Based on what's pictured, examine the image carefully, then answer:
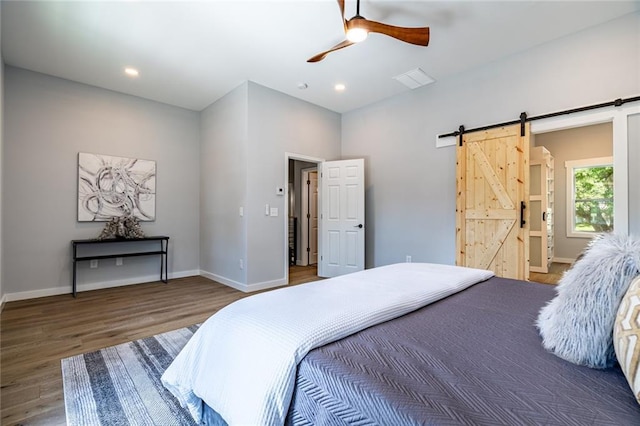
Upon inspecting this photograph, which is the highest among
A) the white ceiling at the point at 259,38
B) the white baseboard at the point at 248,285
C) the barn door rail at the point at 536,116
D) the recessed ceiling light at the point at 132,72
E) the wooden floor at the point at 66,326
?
the white ceiling at the point at 259,38

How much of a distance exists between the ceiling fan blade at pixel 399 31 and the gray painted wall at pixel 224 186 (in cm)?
219

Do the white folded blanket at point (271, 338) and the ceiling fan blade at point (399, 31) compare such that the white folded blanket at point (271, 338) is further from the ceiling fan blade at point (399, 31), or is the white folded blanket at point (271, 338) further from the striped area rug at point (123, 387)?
the ceiling fan blade at point (399, 31)

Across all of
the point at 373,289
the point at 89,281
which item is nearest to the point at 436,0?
the point at 373,289

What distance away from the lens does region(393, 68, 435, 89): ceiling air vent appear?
3.85 m

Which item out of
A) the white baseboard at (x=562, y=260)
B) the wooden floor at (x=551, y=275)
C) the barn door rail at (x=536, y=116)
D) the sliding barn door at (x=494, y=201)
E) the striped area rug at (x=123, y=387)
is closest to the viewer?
the striped area rug at (x=123, y=387)

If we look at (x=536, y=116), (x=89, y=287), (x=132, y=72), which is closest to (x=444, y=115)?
(x=536, y=116)

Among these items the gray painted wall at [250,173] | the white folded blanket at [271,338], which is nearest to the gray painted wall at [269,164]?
the gray painted wall at [250,173]

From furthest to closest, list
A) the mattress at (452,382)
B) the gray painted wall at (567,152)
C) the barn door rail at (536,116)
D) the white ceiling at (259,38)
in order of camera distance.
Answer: the gray painted wall at (567,152) → the barn door rail at (536,116) → the white ceiling at (259,38) → the mattress at (452,382)

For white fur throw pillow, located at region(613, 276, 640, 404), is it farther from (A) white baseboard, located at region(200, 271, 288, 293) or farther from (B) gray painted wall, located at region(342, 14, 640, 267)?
(A) white baseboard, located at region(200, 271, 288, 293)

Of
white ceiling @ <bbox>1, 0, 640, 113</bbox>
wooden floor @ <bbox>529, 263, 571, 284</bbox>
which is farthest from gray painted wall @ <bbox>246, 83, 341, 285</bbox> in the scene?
wooden floor @ <bbox>529, 263, 571, 284</bbox>

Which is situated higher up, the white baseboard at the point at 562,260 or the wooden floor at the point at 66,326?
the white baseboard at the point at 562,260

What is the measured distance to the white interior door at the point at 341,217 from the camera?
4746 millimetres

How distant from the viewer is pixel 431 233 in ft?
13.6

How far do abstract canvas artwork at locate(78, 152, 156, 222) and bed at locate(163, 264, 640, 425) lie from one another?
4.10 meters
